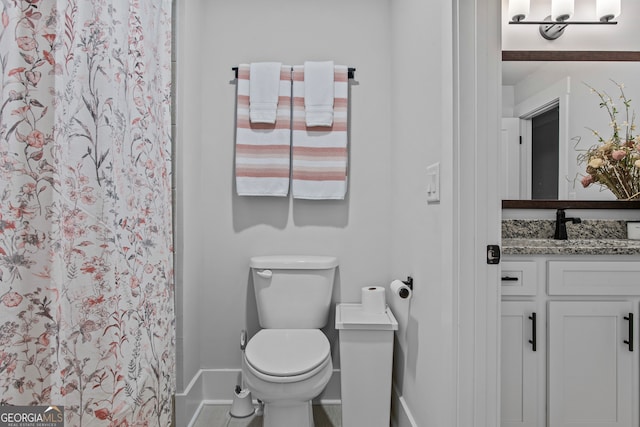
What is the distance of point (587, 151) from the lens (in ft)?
6.40

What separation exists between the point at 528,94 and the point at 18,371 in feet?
7.50

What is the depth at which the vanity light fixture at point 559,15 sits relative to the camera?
1891 millimetres

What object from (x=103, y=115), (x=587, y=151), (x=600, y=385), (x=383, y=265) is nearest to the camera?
(x=103, y=115)

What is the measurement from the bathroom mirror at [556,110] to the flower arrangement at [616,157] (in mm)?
27

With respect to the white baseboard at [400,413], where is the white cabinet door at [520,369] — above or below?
above

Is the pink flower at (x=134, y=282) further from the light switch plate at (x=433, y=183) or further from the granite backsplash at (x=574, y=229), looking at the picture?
the granite backsplash at (x=574, y=229)

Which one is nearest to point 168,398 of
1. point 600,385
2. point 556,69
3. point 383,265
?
point 383,265

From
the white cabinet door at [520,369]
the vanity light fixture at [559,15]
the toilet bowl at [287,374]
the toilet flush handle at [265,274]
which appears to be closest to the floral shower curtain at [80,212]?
the toilet bowl at [287,374]

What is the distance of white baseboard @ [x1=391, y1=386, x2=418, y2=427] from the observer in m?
1.56

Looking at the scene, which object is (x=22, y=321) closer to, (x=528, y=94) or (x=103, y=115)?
(x=103, y=115)

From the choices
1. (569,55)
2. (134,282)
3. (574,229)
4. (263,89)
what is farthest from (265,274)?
A: (569,55)

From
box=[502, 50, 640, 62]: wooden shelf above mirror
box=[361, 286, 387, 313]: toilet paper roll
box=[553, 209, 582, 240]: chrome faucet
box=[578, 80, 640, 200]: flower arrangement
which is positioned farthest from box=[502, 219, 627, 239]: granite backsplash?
box=[502, 50, 640, 62]: wooden shelf above mirror

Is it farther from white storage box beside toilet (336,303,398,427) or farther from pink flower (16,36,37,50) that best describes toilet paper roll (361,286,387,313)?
pink flower (16,36,37,50)

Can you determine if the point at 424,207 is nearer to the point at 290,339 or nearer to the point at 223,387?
the point at 290,339
